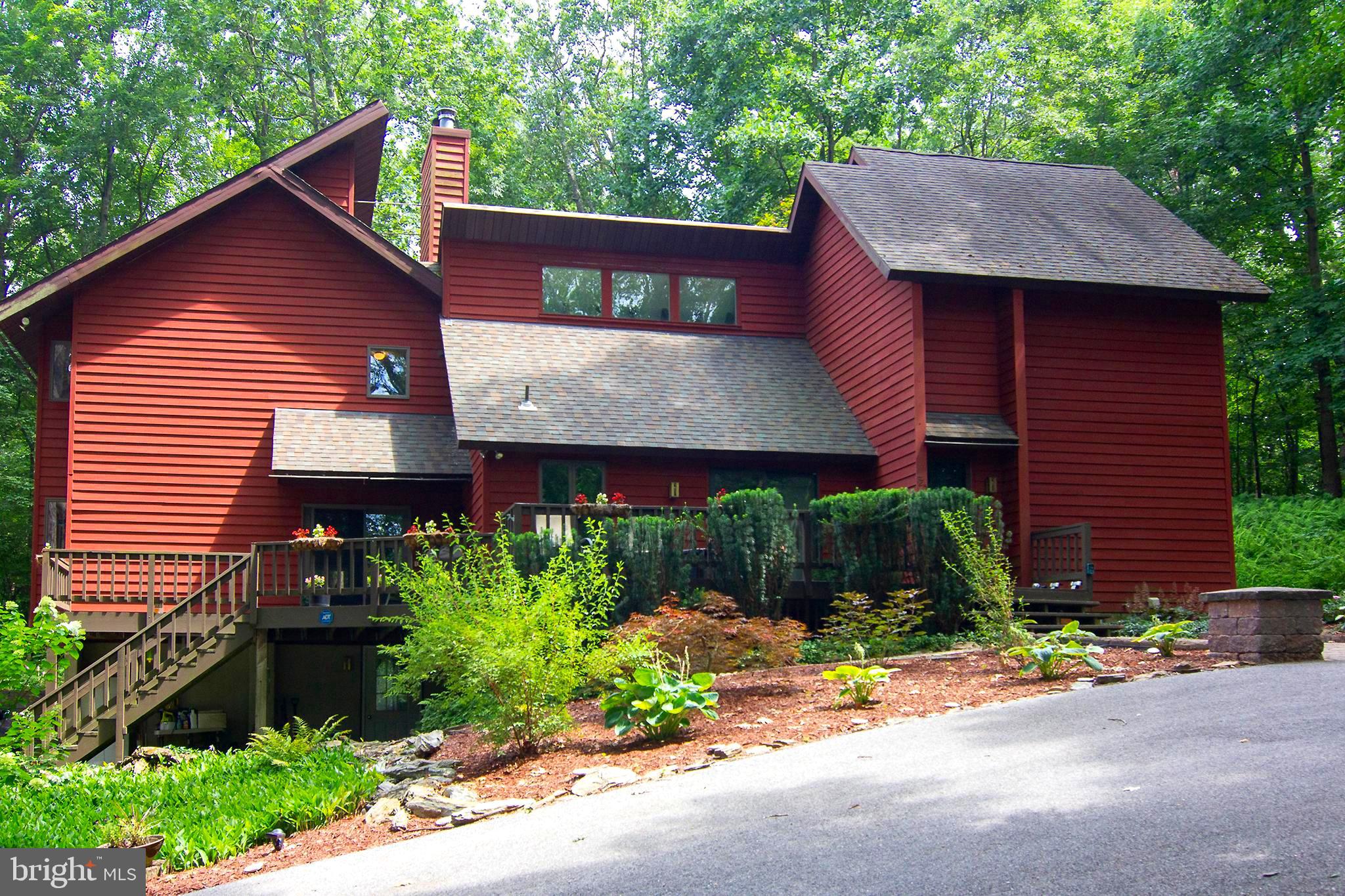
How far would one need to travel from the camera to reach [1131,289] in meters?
18.5

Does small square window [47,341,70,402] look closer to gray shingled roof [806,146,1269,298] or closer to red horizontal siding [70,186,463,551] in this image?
red horizontal siding [70,186,463,551]

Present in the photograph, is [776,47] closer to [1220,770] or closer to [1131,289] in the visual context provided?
[1131,289]

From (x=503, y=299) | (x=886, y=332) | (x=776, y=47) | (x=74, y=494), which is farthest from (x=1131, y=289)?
(x=776, y=47)

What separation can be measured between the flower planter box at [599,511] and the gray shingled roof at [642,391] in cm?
181

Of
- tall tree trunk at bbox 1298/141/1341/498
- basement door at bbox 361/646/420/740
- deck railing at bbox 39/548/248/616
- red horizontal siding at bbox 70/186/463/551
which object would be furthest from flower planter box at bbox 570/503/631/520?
tall tree trunk at bbox 1298/141/1341/498

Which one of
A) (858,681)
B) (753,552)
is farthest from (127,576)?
(858,681)

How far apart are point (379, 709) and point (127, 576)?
4.36 m

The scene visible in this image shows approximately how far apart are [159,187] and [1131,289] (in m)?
29.5

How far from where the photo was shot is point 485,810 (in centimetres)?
892

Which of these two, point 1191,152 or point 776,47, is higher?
point 776,47

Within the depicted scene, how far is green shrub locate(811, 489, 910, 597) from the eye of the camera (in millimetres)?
15273

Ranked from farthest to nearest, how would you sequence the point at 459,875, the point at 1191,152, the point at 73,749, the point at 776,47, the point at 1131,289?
1. the point at 776,47
2. the point at 1191,152
3. the point at 1131,289
4. the point at 73,749
5. the point at 459,875

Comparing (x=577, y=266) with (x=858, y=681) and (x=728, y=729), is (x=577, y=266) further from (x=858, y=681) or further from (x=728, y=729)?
(x=728, y=729)

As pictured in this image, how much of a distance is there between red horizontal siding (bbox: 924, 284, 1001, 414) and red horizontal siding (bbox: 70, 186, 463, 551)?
796cm
